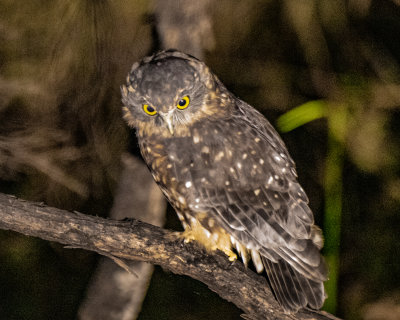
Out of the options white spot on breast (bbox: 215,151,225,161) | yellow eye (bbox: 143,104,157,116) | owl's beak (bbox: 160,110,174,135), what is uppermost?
yellow eye (bbox: 143,104,157,116)

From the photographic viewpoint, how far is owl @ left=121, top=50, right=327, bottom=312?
1805 mm

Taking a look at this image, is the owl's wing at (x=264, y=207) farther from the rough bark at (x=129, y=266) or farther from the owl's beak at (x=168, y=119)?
the rough bark at (x=129, y=266)

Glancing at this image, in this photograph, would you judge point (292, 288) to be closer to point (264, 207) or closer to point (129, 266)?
point (264, 207)

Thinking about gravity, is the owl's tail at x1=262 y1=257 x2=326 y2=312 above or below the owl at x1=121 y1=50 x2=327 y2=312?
below

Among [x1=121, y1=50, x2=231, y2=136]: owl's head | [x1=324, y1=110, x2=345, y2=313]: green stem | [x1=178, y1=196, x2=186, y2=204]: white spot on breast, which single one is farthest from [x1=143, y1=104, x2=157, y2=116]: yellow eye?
[x1=324, y1=110, x2=345, y2=313]: green stem

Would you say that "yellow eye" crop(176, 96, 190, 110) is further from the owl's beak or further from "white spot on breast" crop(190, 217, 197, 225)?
"white spot on breast" crop(190, 217, 197, 225)

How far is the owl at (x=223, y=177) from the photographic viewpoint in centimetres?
180

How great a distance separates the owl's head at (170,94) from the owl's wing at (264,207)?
9 cm

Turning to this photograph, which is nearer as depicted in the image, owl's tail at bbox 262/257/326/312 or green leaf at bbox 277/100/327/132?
owl's tail at bbox 262/257/326/312

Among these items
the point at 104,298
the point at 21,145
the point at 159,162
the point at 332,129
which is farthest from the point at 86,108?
the point at 332,129

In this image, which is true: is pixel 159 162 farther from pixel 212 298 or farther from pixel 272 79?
pixel 212 298

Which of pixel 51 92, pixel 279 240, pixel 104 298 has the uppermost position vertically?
pixel 51 92

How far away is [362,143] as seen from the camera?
2717 mm

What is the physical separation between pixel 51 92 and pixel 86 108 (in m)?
0.17
